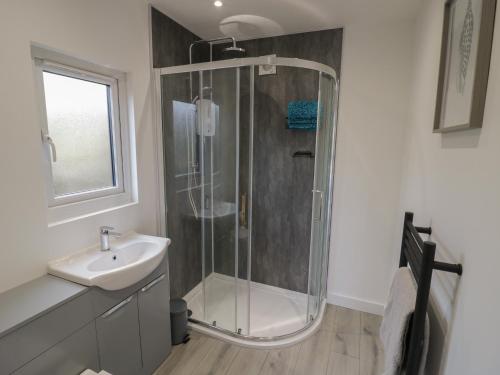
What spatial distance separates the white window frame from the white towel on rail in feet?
5.84

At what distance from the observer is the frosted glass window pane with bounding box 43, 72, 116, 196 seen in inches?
63.3

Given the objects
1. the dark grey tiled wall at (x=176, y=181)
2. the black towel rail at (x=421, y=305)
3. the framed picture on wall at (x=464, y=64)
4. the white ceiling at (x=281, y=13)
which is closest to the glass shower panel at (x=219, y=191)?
the dark grey tiled wall at (x=176, y=181)

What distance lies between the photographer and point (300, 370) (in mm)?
1904

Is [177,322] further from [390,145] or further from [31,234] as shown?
[390,145]

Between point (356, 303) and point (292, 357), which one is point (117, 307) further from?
point (356, 303)

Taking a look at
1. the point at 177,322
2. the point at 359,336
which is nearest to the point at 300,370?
→ the point at 359,336

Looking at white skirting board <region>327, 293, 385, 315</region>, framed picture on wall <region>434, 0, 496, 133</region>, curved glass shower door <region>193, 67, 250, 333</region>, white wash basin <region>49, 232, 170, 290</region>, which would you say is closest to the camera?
framed picture on wall <region>434, 0, 496, 133</region>

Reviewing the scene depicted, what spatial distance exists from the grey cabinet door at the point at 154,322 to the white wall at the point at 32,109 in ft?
1.62

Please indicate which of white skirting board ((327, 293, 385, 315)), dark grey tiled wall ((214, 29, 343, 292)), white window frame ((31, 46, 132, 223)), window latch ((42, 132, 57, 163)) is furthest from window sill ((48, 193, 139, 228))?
white skirting board ((327, 293, 385, 315))

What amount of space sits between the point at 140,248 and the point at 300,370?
1375 mm

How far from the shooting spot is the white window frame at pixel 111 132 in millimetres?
1507

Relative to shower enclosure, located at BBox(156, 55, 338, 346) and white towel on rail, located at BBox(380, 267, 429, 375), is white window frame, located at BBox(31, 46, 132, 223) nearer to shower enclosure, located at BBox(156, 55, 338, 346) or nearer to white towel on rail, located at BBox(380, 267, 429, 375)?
shower enclosure, located at BBox(156, 55, 338, 346)

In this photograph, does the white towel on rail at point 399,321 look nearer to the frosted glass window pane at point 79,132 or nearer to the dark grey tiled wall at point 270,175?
the dark grey tiled wall at point 270,175

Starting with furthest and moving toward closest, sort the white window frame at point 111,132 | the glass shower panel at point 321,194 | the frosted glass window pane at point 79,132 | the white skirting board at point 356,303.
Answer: the white skirting board at point 356,303, the glass shower panel at point 321,194, the frosted glass window pane at point 79,132, the white window frame at point 111,132
